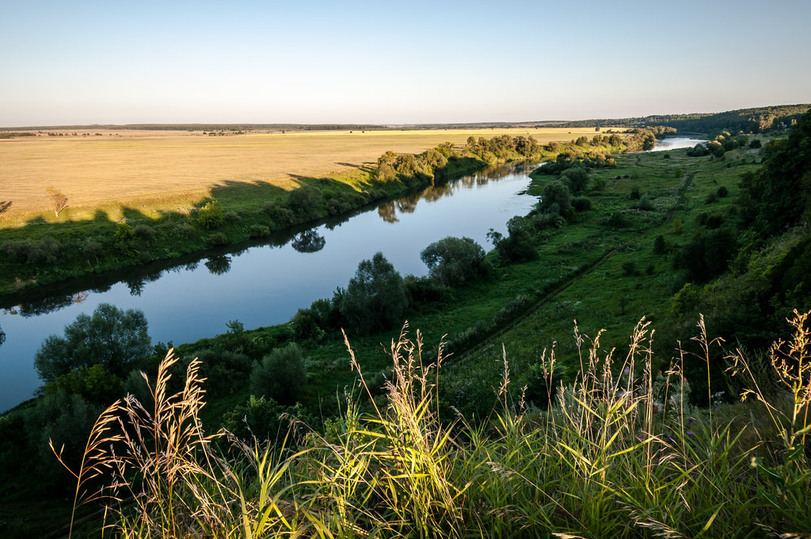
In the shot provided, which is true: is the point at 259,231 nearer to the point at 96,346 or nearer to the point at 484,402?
the point at 96,346

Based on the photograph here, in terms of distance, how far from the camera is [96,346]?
15914mm

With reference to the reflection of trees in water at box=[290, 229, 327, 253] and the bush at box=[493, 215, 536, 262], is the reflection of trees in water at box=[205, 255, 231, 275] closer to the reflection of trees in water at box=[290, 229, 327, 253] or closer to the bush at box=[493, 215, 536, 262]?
the reflection of trees in water at box=[290, 229, 327, 253]

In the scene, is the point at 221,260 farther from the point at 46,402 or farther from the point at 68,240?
the point at 46,402

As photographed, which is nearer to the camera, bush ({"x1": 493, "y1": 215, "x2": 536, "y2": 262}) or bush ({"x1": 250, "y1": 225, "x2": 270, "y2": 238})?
bush ({"x1": 493, "y1": 215, "x2": 536, "y2": 262})

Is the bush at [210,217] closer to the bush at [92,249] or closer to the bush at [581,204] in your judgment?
the bush at [92,249]

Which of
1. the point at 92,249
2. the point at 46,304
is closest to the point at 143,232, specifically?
the point at 92,249

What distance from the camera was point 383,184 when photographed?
6856cm

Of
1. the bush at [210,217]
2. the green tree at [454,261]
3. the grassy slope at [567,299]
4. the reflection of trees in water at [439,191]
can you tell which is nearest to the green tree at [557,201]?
the grassy slope at [567,299]

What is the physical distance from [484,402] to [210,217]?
37662mm

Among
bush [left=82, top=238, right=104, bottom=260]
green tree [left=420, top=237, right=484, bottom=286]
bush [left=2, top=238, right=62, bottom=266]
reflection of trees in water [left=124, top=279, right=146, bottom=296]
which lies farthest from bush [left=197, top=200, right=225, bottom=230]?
green tree [left=420, top=237, right=484, bottom=286]

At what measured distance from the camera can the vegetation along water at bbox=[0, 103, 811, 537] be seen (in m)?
2.29

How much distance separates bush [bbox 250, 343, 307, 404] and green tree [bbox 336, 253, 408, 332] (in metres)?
6.85

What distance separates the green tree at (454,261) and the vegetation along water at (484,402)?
15 cm

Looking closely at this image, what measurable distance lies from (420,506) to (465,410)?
9.73 metres
